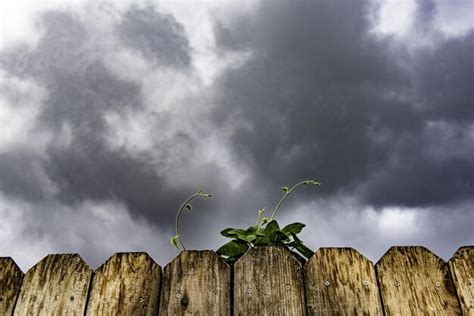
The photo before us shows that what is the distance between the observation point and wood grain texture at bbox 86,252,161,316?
1674mm

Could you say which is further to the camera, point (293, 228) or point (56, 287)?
point (293, 228)

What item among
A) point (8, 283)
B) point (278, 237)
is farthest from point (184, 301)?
point (8, 283)

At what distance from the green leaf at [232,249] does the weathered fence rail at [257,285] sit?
0.31ft

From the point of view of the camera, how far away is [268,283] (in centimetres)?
168

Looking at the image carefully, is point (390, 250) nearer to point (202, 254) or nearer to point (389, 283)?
point (389, 283)

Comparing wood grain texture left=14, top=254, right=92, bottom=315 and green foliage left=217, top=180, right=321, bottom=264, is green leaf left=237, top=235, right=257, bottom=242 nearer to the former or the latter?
green foliage left=217, top=180, right=321, bottom=264

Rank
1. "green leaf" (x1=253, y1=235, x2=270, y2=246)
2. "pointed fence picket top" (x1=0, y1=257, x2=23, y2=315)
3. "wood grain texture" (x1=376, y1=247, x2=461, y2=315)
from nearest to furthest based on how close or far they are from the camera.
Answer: "wood grain texture" (x1=376, y1=247, x2=461, y2=315)
"pointed fence picket top" (x1=0, y1=257, x2=23, y2=315)
"green leaf" (x1=253, y1=235, x2=270, y2=246)

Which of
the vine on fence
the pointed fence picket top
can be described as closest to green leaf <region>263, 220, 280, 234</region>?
the vine on fence

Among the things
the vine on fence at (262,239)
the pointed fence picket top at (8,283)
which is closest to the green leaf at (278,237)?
the vine on fence at (262,239)

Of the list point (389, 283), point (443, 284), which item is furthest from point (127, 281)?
point (443, 284)

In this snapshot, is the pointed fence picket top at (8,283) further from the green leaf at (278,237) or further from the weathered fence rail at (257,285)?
the green leaf at (278,237)

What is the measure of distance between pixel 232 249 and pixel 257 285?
0.69ft

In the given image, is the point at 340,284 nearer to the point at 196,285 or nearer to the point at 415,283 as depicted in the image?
the point at 415,283

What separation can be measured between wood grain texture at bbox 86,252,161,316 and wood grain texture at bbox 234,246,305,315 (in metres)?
0.32
